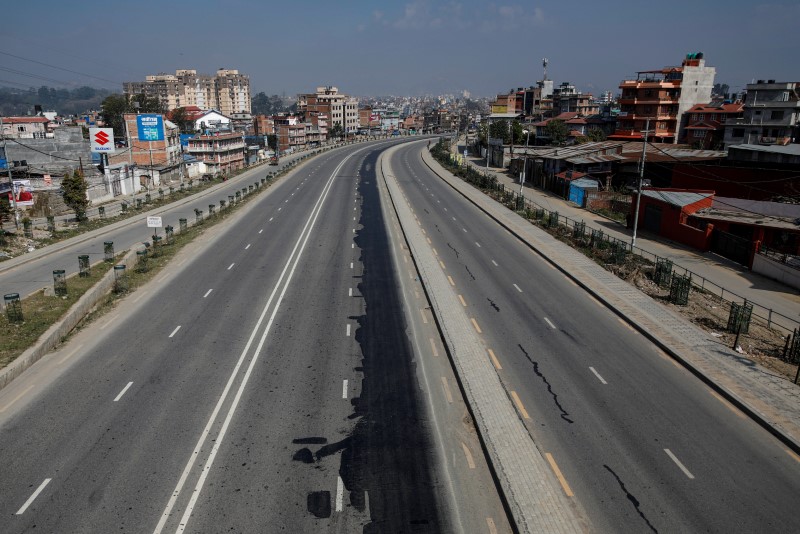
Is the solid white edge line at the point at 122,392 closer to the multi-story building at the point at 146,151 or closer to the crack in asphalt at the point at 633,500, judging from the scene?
the crack in asphalt at the point at 633,500

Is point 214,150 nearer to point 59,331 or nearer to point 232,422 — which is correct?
point 59,331

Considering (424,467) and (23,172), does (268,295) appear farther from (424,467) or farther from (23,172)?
(23,172)

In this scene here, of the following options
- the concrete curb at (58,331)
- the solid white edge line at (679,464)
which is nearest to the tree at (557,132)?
the concrete curb at (58,331)

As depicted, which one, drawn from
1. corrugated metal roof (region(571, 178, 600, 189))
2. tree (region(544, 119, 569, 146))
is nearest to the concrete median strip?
corrugated metal roof (region(571, 178, 600, 189))

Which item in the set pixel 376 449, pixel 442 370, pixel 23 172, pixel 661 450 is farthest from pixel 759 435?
pixel 23 172

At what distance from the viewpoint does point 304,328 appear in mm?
23859

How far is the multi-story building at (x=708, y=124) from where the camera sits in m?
84.0

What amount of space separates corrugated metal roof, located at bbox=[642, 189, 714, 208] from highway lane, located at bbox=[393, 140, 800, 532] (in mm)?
18469

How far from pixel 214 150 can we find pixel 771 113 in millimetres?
85199

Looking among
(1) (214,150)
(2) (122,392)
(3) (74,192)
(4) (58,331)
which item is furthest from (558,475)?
(1) (214,150)

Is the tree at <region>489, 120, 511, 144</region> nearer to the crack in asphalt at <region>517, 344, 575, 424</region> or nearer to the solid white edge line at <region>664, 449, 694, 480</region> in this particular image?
the crack in asphalt at <region>517, 344, 575, 424</region>

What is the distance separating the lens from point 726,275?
32438 mm

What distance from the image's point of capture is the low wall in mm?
29922

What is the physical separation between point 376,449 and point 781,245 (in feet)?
107
